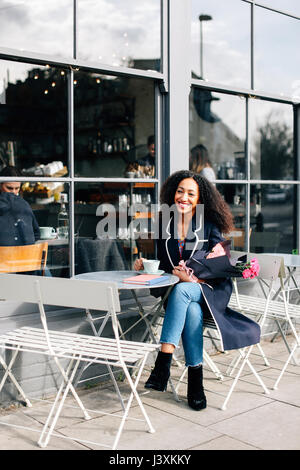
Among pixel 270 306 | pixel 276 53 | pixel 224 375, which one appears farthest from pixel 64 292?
pixel 276 53

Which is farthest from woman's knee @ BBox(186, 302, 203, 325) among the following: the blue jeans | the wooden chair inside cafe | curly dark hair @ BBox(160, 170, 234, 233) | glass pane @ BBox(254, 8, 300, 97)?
glass pane @ BBox(254, 8, 300, 97)

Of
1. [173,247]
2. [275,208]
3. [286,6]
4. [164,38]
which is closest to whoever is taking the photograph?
[173,247]

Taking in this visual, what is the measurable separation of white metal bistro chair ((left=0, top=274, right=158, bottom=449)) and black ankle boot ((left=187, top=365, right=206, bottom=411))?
1.18ft

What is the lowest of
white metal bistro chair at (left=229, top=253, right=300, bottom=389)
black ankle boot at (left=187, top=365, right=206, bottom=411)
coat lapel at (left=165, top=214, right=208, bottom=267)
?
black ankle boot at (left=187, top=365, right=206, bottom=411)

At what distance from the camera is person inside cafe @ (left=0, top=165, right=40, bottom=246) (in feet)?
14.4

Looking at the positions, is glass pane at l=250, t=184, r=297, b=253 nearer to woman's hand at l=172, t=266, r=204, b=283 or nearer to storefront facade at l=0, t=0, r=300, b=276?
storefront facade at l=0, t=0, r=300, b=276

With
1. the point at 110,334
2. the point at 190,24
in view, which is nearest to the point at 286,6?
the point at 190,24

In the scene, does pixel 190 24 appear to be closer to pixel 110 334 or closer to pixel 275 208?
pixel 110 334

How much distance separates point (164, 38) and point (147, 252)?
1836 mm

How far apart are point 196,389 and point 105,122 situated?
8074 millimetres

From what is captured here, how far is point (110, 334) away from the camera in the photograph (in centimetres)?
454

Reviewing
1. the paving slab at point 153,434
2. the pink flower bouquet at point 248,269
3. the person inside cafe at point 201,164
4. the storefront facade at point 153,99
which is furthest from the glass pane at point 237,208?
the paving slab at point 153,434

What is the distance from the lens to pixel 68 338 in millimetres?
3719
